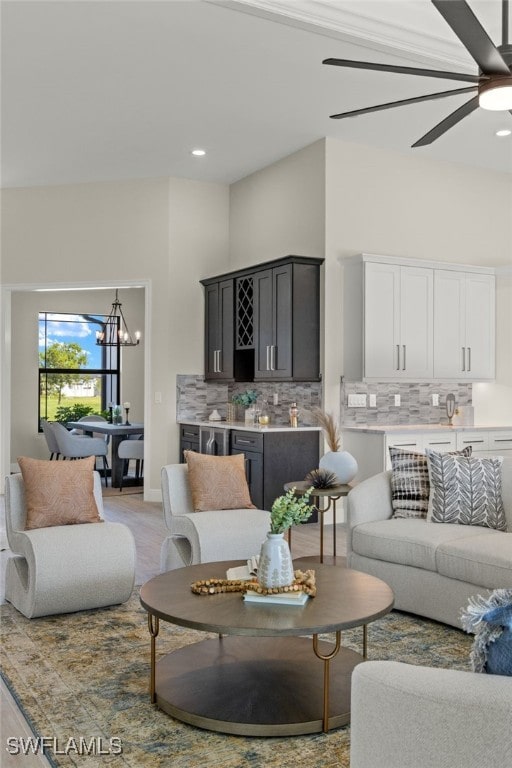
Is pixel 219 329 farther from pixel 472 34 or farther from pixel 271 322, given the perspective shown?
pixel 472 34

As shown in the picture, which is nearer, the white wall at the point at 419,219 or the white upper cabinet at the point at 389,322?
the white upper cabinet at the point at 389,322

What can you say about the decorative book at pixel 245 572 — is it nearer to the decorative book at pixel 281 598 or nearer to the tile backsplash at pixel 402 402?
the decorative book at pixel 281 598

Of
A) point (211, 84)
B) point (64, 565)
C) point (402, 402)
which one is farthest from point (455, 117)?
point (402, 402)

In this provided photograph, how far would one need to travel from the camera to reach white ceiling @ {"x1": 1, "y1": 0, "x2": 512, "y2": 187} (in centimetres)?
459

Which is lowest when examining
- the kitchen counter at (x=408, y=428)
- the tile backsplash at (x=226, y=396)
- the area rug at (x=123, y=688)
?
the area rug at (x=123, y=688)

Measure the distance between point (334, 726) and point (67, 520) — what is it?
79.3 inches

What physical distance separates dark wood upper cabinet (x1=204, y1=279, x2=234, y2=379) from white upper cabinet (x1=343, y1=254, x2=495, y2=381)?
53.2 inches

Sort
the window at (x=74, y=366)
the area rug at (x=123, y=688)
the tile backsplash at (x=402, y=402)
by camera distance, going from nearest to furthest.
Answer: the area rug at (x=123, y=688), the tile backsplash at (x=402, y=402), the window at (x=74, y=366)

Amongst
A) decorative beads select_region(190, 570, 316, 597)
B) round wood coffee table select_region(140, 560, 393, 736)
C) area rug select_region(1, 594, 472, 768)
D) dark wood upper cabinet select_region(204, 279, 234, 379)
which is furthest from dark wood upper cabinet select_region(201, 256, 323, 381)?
decorative beads select_region(190, 570, 316, 597)

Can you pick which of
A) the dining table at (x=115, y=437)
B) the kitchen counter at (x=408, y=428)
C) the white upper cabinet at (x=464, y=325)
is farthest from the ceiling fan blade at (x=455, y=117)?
the dining table at (x=115, y=437)

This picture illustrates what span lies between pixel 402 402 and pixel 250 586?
14.9 feet

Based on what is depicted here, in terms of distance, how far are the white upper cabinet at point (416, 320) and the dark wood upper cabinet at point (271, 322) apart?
333 mm

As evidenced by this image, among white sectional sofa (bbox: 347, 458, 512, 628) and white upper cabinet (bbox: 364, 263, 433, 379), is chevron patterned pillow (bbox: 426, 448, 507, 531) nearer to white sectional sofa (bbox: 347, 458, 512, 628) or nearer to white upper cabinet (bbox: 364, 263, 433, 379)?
white sectional sofa (bbox: 347, 458, 512, 628)

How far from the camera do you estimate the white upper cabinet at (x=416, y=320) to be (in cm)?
662
